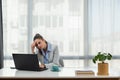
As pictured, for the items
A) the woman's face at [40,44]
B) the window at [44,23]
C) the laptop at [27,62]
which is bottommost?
the laptop at [27,62]

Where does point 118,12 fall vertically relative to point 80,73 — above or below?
above

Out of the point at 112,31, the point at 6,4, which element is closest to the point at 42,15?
the point at 6,4

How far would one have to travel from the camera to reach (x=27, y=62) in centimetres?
306

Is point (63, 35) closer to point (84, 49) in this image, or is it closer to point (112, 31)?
point (84, 49)

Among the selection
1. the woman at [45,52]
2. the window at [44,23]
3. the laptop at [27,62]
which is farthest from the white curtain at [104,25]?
the laptop at [27,62]

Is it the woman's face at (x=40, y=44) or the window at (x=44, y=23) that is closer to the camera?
the woman's face at (x=40, y=44)

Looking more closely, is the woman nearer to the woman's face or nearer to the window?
the woman's face

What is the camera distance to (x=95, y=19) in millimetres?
5113

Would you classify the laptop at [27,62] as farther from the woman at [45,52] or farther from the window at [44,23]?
the window at [44,23]

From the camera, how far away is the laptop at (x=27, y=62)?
2990 mm

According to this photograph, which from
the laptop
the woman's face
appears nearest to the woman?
the woman's face

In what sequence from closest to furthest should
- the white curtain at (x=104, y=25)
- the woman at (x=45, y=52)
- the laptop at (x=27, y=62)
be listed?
the laptop at (x=27, y=62), the woman at (x=45, y=52), the white curtain at (x=104, y=25)

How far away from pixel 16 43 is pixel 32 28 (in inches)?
17.7

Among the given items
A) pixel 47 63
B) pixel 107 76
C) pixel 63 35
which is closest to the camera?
pixel 107 76
